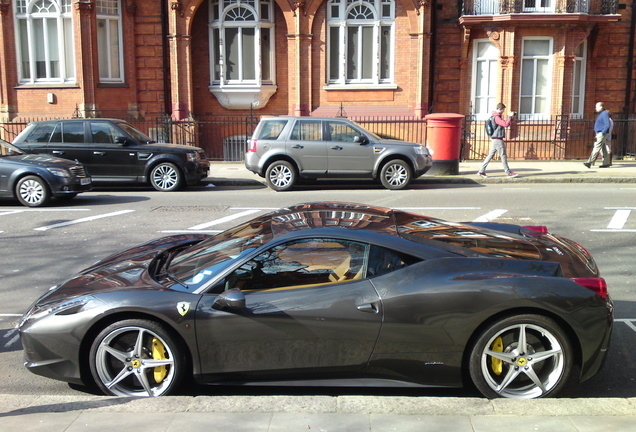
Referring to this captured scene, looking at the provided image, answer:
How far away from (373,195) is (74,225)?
20.6 ft

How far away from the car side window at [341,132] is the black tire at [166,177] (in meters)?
3.61

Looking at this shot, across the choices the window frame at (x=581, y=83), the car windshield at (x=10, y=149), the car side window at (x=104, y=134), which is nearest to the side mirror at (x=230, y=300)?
the car windshield at (x=10, y=149)

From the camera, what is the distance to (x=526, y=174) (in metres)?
17.5

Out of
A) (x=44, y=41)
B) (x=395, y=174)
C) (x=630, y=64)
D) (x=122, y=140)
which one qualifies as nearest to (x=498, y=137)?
(x=395, y=174)

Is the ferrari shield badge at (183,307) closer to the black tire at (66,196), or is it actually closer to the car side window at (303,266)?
the car side window at (303,266)

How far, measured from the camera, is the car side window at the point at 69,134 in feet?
51.2

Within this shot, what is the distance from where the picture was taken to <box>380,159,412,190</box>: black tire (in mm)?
15422

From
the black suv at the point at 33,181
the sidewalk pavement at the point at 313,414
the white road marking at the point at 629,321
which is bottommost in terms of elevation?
the white road marking at the point at 629,321

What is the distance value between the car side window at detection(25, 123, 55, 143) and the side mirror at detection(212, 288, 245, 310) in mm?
12652

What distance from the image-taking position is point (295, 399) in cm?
422

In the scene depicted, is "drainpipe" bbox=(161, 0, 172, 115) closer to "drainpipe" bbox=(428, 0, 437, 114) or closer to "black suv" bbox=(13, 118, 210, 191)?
"black suv" bbox=(13, 118, 210, 191)

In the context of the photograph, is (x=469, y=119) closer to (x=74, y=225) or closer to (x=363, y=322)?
(x=74, y=225)

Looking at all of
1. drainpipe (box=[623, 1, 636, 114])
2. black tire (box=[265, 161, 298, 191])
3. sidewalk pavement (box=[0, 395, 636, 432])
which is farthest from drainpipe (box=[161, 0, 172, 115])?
sidewalk pavement (box=[0, 395, 636, 432])

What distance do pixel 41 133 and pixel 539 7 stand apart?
48.6 feet
